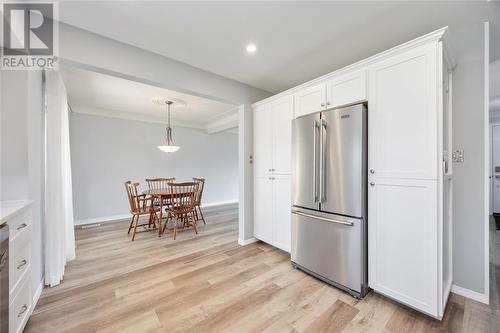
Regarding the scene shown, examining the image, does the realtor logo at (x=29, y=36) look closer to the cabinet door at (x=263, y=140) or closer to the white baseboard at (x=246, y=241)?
the cabinet door at (x=263, y=140)

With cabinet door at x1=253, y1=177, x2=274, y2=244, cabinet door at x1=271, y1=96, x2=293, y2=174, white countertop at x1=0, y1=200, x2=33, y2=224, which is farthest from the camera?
cabinet door at x1=253, y1=177, x2=274, y2=244

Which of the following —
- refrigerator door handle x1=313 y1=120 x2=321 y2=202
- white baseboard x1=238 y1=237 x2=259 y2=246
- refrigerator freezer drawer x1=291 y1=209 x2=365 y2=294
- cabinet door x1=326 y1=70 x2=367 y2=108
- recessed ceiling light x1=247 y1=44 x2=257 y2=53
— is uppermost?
recessed ceiling light x1=247 y1=44 x2=257 y2=53

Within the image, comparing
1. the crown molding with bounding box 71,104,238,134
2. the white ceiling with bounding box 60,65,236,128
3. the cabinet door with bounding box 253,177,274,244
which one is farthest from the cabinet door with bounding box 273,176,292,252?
the crown molding with bounding box 71,104,238,134

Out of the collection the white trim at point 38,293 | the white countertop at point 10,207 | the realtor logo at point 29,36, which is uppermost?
the realtor logo at point 29,36

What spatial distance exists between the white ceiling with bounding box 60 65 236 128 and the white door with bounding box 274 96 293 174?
186cm

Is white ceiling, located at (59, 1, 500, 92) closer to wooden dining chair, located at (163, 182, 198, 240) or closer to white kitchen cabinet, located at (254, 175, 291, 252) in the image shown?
white kitchen cabinet, located at (254, 175, 291, 252)

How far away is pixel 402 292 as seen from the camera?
168cm

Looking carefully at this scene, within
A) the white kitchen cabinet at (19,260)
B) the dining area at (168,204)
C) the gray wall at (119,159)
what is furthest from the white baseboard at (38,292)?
the gray wall at (119,159)

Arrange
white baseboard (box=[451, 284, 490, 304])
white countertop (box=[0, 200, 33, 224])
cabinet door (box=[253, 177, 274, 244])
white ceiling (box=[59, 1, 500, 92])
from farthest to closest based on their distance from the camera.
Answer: cabinet door (box=[253, 177, 274, 244]) → white baseboard (box=[451, 284, 490, 304]) → white ceiling (box=[59, 1, 500, 92]) → white countertop (box=[0, 200, 33, 224])

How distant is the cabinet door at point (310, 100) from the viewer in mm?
2266

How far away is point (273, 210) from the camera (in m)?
2.91

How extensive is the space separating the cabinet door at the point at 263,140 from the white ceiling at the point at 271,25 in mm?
779

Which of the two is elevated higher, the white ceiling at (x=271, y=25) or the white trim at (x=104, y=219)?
the white ceiling at (x=271, y=25)

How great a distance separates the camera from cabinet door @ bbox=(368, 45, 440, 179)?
155 cm
